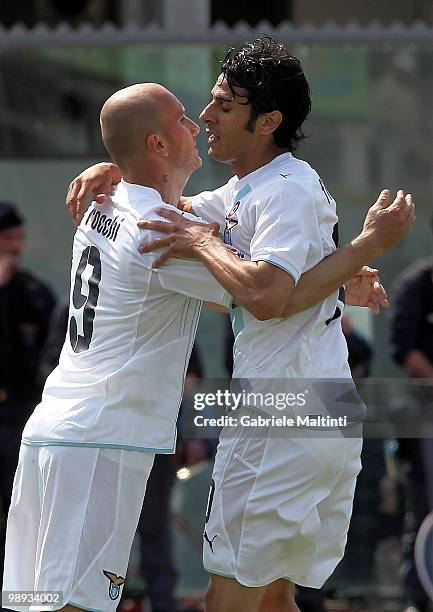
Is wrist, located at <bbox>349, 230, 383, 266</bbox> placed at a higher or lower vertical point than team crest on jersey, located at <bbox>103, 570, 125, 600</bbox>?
higher

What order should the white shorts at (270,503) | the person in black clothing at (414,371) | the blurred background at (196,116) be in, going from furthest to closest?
1. the blurred background at (196,116)
2. the person in black clothing at (414,371)
3. the white shorts at (270,503)

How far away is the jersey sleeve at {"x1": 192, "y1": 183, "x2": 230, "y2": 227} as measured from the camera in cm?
454

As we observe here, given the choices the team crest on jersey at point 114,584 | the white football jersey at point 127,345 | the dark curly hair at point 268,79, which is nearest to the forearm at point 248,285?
the white football jersey at point 127,345

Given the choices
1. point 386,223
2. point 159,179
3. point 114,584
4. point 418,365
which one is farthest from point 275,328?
point 418,365

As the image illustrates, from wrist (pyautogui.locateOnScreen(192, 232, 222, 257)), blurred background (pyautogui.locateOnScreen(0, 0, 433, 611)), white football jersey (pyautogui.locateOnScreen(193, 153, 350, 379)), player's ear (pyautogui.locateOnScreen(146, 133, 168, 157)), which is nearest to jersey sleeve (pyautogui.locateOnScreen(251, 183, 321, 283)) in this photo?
white football jersey (pyautogui.locateOnScreen(193, 153, 350, 379))

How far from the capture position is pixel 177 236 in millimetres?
4027

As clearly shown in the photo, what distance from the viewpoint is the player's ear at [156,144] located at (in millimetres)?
4215

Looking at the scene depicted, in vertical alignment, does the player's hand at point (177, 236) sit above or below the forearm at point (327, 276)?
above

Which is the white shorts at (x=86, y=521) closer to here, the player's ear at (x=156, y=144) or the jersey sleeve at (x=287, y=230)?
the jersey sleeve at (x=287, y=230)

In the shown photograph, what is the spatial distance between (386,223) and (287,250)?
354mm

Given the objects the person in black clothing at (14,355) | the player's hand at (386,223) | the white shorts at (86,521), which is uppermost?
the player's hand at (386,223)

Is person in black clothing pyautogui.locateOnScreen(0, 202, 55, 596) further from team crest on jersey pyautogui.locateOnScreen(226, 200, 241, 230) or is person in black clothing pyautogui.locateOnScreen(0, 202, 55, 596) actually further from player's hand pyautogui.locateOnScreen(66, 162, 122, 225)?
team crest on jersey pyautogui.locateOnScreen(226, 200, 241, 230)

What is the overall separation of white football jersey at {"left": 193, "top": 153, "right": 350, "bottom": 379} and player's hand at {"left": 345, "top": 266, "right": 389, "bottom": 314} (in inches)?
11.1

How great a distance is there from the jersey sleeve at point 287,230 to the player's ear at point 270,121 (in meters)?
0.27
